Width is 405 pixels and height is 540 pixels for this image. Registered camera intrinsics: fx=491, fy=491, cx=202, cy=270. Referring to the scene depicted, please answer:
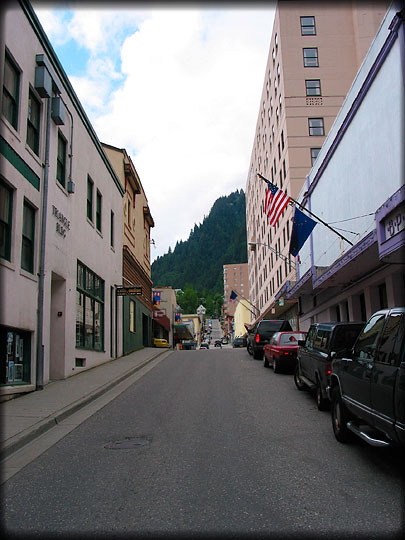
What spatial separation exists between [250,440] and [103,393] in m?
6.55

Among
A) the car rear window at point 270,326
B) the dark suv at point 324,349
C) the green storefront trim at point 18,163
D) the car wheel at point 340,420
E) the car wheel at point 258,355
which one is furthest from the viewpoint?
the car wheel at point 258,355

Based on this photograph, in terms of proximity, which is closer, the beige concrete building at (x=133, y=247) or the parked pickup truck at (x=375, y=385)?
the parked pickup truck at (x=375, y=385)

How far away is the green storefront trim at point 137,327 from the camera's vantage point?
2705cm

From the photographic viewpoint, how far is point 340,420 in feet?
A: 24.5

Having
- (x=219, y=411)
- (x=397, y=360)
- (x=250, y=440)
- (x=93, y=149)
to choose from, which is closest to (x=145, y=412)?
(x=219, y=411)

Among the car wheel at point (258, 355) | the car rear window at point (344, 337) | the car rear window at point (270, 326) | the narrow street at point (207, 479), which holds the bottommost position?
the narrow street at point (207, 479)

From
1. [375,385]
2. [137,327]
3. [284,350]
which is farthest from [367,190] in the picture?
[137,327]

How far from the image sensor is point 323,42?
43.0 metres

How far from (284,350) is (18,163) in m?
10.0

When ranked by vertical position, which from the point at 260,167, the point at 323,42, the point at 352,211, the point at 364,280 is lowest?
the point at 364,280

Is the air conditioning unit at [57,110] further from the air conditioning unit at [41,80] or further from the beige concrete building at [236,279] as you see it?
the beige concrete building at [236,279]

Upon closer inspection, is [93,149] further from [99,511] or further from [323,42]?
[323,42]

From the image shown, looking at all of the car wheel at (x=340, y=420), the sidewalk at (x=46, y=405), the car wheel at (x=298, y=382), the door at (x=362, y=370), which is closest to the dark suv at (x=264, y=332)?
the sidewalk at (x=46, y=405)

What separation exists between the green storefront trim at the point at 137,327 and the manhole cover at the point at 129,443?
61.5ft
